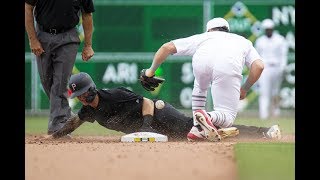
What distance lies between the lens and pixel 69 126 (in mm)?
7754

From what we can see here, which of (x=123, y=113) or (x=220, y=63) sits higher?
(x=220, y=63)

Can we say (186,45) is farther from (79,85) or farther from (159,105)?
(79,85)

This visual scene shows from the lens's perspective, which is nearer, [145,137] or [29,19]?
[145,137]

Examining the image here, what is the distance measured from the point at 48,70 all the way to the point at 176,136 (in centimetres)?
141

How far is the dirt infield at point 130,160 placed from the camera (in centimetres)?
559

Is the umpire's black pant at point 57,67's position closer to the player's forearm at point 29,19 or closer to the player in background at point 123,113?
the player's forearm at point 29,19

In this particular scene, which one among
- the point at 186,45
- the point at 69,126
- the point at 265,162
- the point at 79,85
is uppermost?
the point at 186,45

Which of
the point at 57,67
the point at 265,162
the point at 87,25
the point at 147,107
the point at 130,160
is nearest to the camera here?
the point at 265,162

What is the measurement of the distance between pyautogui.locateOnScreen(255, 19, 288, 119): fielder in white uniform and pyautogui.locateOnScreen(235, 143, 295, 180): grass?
21.1 ft

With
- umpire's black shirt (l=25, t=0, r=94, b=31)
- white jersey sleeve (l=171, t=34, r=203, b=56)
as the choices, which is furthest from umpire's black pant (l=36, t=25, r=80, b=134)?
→ white jersey sleeve (l=171, t=34, r=203, b=56)

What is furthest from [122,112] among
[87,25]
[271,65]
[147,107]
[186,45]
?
[271,65]

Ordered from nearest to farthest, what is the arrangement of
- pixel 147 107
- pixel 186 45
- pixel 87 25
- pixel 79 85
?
pixel 79 85 → pixel 147 107 → pixel 186 45 → pixel 87 25

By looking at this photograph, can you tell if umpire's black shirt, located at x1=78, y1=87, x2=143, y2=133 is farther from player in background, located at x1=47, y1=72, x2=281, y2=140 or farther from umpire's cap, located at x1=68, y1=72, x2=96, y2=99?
umpire's cap, located at x1=68, y1=72, x2=96, y2=99

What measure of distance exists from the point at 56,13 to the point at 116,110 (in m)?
1.16
